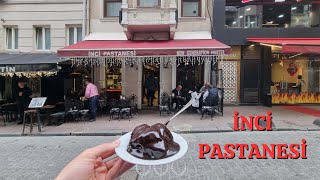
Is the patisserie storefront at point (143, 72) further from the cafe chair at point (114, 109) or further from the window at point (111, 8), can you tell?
the cafe chair at point (114, 109)

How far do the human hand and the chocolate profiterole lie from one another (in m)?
0.15

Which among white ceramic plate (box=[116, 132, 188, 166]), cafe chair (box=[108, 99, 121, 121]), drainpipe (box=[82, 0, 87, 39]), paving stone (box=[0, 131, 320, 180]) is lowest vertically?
paving stone (box=[0, 131, 320, 180])

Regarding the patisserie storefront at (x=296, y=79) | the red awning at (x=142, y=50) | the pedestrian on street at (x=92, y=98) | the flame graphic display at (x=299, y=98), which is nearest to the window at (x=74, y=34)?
the red awning at (x=142, y=50)

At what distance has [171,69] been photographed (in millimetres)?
16844

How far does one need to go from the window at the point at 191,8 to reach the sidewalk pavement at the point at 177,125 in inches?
213

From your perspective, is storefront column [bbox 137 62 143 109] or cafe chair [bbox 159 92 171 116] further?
storefront column [bbox 137 62 143 109]

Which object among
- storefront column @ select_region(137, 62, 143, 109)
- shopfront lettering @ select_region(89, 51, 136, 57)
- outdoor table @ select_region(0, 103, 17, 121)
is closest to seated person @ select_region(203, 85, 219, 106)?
shopfront lettering @ select_region(89, 51, 136, 57)

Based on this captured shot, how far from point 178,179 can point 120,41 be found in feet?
35.7

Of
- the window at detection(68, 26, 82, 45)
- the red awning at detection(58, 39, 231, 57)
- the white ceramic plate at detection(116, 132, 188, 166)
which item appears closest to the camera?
the white ceramic plate at detection(116, 132, 188, 166)

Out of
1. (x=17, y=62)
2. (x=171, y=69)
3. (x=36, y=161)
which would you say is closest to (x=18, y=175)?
(x=36, y=161)

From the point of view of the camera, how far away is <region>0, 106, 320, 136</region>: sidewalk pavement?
1114 centimetres

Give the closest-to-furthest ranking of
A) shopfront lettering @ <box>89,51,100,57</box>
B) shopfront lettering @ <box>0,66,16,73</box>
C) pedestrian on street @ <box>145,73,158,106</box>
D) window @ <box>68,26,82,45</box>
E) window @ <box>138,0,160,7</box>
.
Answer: shopfront lettering @ <box>0,66,16,73</box> < shopfront lettering @ <box>89,51,100,57</box> < window @ <box>138,0,160,7</box> < pedestrian on street @ <box>145,73,158,106</box> < window @ <box>68,26,82,45</box>

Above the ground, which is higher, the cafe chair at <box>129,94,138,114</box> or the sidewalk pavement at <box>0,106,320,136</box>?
the cafe chair at <box>129,94,138,114</box>

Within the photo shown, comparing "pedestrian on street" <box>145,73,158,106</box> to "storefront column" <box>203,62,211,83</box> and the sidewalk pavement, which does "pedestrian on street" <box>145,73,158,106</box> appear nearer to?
the sidewalk pavement
